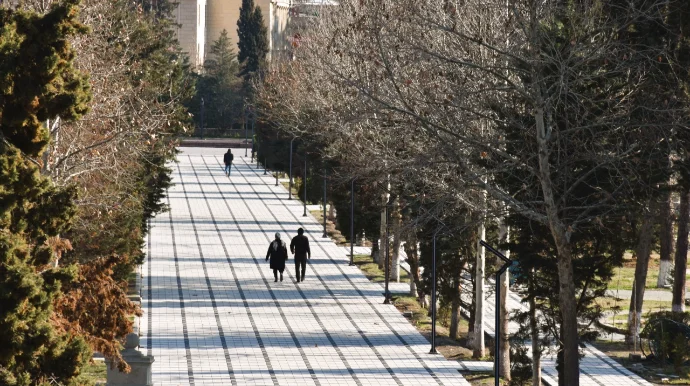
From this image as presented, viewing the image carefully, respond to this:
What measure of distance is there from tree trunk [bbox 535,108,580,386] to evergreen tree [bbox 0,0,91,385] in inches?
227

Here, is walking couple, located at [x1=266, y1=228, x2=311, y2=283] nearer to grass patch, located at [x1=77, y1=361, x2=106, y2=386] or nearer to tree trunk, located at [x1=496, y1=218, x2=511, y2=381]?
tree trunk, located at [x1=496, y1=218, x2=511, y2=381]

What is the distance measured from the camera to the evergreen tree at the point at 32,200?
12141mm

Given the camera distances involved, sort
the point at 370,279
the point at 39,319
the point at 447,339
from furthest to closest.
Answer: the point at 370,279, the point at 447,339, the point at 39,319

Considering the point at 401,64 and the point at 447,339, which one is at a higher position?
the point at 401,64

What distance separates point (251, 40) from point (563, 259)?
6703cm

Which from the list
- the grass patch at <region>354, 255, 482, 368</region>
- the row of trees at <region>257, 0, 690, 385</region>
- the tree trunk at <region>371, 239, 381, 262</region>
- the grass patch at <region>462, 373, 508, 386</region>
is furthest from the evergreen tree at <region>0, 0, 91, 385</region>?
the tree trunk at <region>371, 239, 381, 262</region>

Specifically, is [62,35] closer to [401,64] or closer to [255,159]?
[401,64]

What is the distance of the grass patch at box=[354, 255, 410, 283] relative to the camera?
29.9m

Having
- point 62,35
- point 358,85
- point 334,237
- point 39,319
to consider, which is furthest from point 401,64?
point 334,237

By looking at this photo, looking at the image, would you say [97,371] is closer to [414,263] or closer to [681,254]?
[414,263]

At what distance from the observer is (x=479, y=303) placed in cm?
2189

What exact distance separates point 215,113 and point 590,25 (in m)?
66.1

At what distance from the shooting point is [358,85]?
52.5 ft

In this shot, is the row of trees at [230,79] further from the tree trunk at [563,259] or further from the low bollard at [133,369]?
the tree trunk at [563,259]
